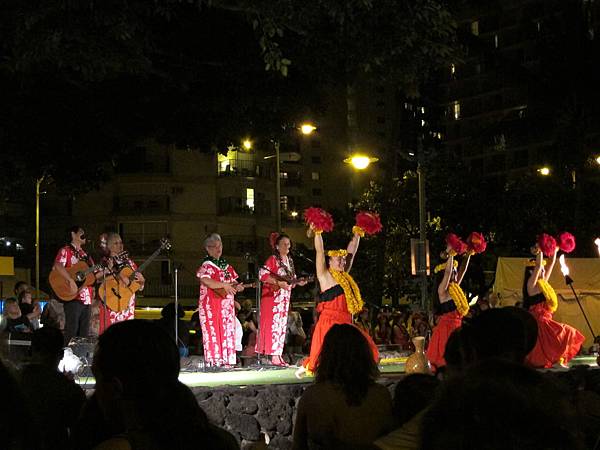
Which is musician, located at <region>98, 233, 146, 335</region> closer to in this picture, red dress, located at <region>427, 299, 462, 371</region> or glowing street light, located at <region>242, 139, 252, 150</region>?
glowing street light, located at <region>242, 139, 252, 150</region>

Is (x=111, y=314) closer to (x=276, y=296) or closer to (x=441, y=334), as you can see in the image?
(x=276, y=296)

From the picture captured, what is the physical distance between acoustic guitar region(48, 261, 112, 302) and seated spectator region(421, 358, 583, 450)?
973 cm

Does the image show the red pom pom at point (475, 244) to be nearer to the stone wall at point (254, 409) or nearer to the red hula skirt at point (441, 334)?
the red hula skirt at point (441, 334)

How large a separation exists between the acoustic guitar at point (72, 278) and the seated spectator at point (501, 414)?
9726 mm

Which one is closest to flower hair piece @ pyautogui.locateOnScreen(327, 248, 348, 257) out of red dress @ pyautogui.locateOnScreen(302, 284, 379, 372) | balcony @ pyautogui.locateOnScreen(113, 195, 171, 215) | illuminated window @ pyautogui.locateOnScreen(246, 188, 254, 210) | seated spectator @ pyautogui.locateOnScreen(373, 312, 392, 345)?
red dress @ pyautogui.locateOnScreen(302, 284, 379, 372)

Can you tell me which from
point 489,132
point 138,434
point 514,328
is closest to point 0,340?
point 138,434

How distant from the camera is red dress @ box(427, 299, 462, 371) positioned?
11922 millimetres

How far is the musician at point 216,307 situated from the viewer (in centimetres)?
1220

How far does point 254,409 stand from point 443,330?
3.72 meters

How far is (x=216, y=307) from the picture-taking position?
12.3m

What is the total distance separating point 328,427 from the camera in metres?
4.57

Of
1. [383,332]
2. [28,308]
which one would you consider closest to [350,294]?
[28,308]

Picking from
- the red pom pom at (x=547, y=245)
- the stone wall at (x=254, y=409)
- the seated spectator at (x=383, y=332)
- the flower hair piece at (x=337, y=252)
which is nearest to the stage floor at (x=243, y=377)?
the stone wall at (x=254, y=409)

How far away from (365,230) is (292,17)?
11.9 ft
